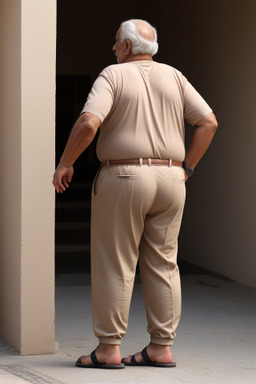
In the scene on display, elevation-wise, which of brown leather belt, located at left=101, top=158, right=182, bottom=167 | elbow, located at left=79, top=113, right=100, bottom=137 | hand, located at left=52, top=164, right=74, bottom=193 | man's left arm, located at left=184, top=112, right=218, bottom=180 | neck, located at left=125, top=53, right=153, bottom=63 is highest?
neck, located at left=125, top=53, right=153, bottom=63

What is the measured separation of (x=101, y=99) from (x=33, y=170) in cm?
72

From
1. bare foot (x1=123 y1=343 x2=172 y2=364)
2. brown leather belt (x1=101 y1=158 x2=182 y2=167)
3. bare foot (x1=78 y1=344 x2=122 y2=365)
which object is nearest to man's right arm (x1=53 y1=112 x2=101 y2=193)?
brown leather belt (x1=101 y1=158 x2=182 y2=167)

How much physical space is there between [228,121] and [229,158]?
33 cm

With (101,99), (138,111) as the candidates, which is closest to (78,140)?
(101,99)

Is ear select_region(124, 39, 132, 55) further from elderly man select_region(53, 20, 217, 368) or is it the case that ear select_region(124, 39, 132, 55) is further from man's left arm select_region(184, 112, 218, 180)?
man's left arm select_region(184, 112, 218, 180)

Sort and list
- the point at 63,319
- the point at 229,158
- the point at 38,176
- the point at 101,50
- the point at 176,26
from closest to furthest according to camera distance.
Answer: the point at 38,176 → the point at 63,319 → the point at 229,158 → the point at 176,26 → the point at 101,50

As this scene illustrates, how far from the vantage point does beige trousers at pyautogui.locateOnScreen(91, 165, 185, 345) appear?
4.40 m

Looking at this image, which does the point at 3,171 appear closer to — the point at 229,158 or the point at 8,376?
the point at 8,376

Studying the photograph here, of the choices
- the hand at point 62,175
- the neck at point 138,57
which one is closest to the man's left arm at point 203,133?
the neck at point 138,57

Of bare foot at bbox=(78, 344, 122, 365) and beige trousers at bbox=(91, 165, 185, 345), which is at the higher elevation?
beige trousers at bbox=(91, 165, 185, 345)

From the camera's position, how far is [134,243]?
14.7 feet

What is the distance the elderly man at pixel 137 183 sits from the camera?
14.4 feet

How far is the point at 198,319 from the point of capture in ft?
20.0

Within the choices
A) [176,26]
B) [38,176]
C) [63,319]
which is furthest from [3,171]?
[176,26]
